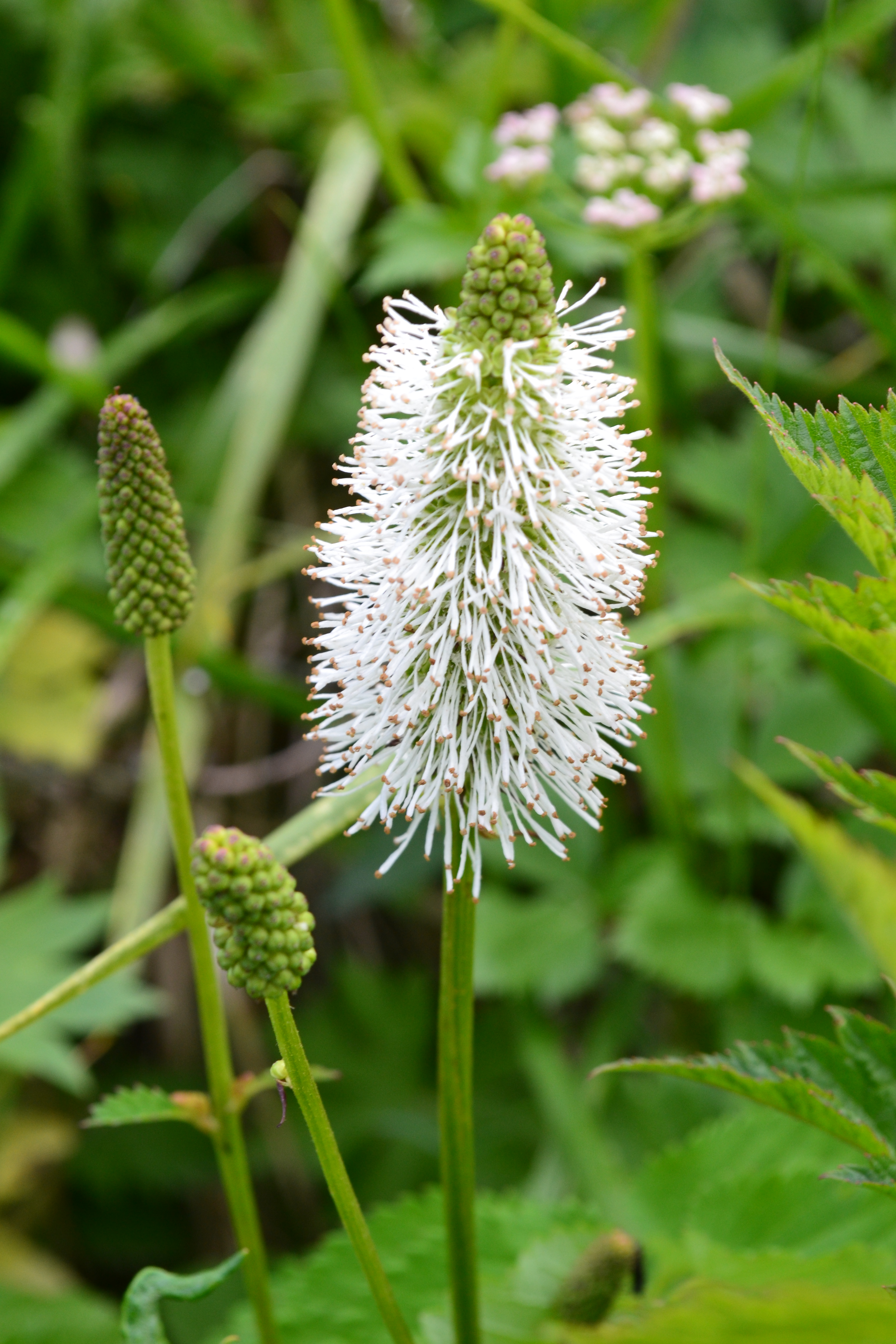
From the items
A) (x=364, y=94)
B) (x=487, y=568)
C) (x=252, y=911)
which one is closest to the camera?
(x=252, y=911)

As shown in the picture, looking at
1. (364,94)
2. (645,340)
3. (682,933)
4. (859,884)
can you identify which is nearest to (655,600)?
(645,340)

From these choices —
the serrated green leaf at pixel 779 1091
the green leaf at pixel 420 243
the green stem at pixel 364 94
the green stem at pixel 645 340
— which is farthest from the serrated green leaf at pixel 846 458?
the green stem at pixel 364 94

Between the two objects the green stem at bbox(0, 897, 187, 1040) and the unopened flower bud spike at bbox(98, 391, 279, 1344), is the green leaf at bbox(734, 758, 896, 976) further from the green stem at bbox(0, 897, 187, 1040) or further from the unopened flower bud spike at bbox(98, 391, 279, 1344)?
the green stem at bbox(0, 897, 187, 1040)

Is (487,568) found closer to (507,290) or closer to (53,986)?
(507,290)

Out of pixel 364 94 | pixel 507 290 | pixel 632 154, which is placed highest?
pixel 364 94

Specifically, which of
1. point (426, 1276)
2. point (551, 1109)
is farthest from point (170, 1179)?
point (426, 1276)

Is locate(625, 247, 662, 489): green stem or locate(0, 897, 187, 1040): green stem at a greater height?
locate(625, 247, 662, 489): green stem

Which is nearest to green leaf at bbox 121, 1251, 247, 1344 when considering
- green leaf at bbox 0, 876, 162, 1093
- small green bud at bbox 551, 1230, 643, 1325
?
small green bud at bbox 551, 1230, 643, 1325
